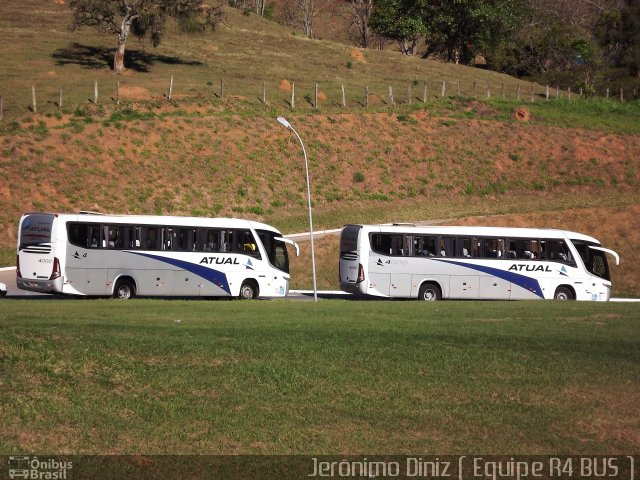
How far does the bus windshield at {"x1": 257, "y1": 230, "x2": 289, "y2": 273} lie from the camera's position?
43.1 metres

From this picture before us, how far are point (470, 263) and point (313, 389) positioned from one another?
2647cm

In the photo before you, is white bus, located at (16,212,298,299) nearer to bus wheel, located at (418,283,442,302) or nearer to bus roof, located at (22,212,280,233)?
bus roof, located at (22,212,280,233)

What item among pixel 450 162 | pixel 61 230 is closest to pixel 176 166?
pixel 450 162

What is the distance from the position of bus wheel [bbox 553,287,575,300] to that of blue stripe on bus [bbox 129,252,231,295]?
1484 centimetres

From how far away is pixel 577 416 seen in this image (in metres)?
16.8

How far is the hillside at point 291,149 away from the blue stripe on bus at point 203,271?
38.2 ft

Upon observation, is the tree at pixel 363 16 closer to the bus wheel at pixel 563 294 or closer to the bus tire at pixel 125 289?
the bus wheel at pixel 563 294

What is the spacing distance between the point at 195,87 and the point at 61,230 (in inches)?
1765

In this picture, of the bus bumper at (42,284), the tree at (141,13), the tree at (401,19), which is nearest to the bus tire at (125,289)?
the bus bumper at (42,284)

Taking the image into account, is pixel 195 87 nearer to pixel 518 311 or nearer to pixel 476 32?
pixel 476 32

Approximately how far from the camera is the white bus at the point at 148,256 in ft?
126

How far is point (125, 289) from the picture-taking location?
40.1 m

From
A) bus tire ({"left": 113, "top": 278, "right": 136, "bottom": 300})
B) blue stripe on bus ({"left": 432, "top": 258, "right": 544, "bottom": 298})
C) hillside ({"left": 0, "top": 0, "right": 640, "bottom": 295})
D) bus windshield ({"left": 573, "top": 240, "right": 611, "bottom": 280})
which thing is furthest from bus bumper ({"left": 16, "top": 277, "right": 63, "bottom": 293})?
bus windshield ({"left": 573, "top": 240, "right": 611, "bottom": 280})

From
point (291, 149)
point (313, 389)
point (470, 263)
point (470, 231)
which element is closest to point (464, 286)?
point (470, 263)
